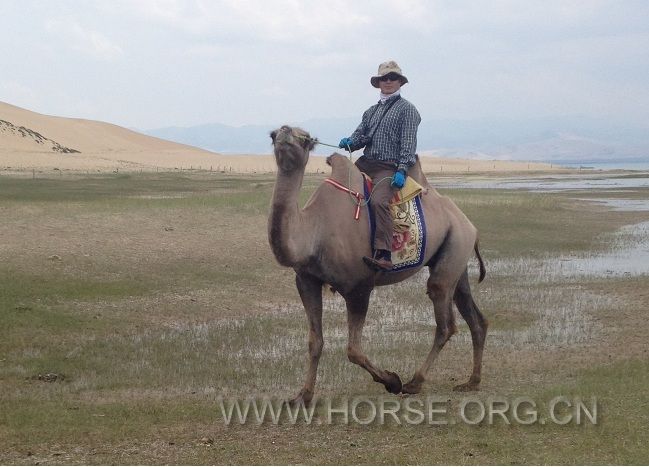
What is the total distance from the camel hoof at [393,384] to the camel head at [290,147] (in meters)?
2.32

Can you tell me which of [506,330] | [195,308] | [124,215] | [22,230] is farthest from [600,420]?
[124,215]

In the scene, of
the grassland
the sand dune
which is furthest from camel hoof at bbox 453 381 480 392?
the sand dune

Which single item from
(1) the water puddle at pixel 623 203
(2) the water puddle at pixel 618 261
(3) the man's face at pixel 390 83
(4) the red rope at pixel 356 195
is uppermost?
(3) the man's face at pixel 390 83

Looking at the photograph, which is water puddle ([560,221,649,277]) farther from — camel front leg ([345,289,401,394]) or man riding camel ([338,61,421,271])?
camel front leg ([345,289,401,394])

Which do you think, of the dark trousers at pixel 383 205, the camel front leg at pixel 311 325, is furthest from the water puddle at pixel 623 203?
the camel front leg at pixel 311 325

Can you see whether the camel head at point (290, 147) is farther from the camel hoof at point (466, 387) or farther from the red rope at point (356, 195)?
the camel hoof at point (466, 387)

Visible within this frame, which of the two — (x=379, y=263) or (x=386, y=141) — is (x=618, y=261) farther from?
(x=379, y=263)

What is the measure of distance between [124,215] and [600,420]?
17.8 metres

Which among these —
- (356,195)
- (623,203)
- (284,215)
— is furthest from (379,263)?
(623,203)

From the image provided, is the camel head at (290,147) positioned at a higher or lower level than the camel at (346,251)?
higher

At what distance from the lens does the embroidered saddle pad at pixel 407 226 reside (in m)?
8.65

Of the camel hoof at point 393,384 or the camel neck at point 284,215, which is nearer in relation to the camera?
the camel neck at point 284,215

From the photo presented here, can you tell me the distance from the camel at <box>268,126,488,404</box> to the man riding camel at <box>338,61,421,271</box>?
197 millimetres

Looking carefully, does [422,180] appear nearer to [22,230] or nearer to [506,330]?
[506,330]
